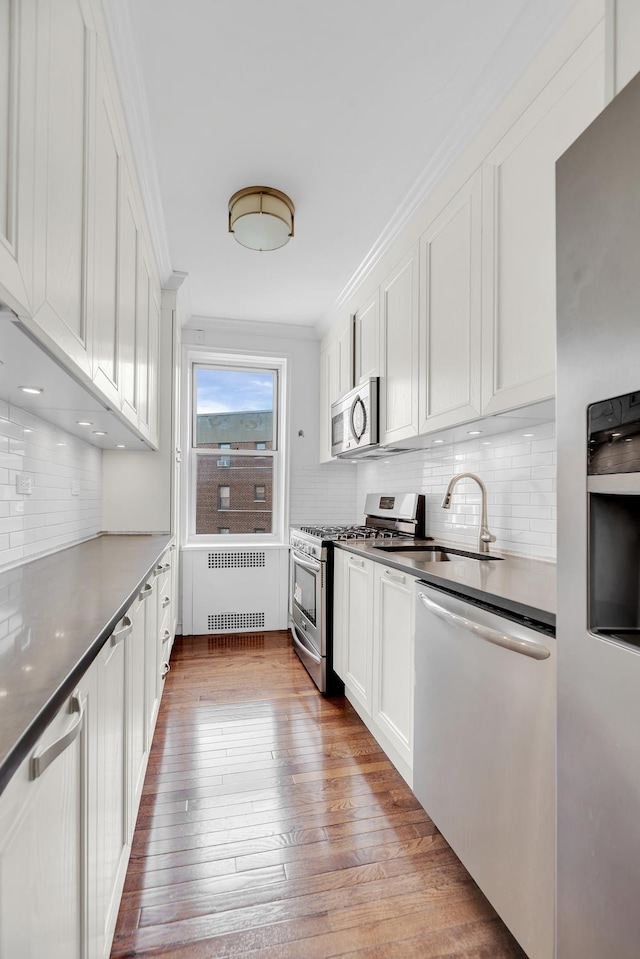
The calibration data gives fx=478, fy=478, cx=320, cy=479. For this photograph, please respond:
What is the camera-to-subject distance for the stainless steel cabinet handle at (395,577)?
1.88 m

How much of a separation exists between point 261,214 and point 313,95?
60 cm

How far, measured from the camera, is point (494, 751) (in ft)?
4.06

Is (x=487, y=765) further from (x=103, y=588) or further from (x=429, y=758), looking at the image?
(x=103, y=588)

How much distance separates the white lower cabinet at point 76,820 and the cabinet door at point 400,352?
159 cm

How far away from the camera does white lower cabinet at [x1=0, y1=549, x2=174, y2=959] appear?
538mm

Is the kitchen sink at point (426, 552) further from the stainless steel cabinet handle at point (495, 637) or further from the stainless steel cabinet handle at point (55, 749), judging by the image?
the stainless steel cabinet handle at point (55, 749)

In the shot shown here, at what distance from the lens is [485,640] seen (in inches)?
50.4

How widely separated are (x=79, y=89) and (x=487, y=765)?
2066 mm

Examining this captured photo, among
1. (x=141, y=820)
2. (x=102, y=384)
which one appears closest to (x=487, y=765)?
(x=141, y=820)

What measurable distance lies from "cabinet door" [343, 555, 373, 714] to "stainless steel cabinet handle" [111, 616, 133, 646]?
1.24 metres

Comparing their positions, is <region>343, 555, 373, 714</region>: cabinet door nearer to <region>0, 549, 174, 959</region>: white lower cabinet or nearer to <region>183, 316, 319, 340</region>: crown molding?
<region>0, 549, 174, 959</region>: white lower cabinet

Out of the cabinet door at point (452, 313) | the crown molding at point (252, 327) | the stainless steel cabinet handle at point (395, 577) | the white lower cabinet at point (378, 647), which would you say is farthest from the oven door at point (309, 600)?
the crown molding at point (252, 327)

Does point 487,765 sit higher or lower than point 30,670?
lower

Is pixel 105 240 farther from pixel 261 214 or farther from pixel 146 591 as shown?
pixel 146 591
